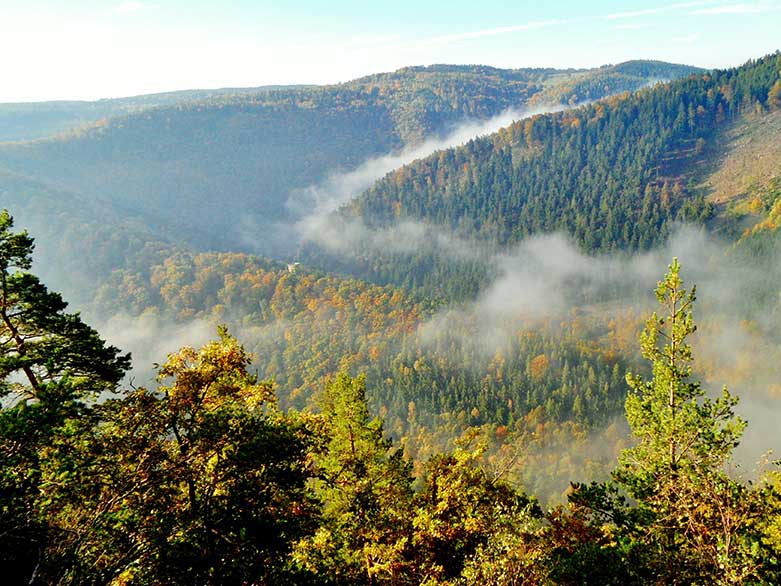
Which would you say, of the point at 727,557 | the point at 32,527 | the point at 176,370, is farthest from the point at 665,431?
the point at 32,527

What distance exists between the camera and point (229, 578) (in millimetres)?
13711

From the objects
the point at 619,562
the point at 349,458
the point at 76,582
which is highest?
the point at 76,582

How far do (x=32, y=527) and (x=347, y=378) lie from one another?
1754cm

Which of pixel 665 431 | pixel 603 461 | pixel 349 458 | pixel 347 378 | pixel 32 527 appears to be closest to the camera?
pixel 32 527

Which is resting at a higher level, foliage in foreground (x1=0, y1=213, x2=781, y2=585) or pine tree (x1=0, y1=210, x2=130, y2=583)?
pine tree (x1=0, y1=210, x2=130, y2=583)

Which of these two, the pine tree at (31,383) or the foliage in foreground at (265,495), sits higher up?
the pine tree at (31,383)

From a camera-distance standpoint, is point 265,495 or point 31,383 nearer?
point 31,383

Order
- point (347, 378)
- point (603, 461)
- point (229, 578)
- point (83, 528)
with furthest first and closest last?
point (603, 461) < point (347, 378) < point (229, 578) < point (83, 528)

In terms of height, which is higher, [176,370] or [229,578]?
[176,370]

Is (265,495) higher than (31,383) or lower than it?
lower

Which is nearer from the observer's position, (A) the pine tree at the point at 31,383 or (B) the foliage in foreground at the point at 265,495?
(A) the pine tree at the point at 31,383

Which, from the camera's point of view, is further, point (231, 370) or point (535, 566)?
point (231, 370)

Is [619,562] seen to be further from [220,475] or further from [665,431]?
[220,475]

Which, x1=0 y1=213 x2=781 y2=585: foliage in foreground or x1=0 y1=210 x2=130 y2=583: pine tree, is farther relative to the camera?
x1=0 y1=213 x2=781 y2=585: foliage in foreground
